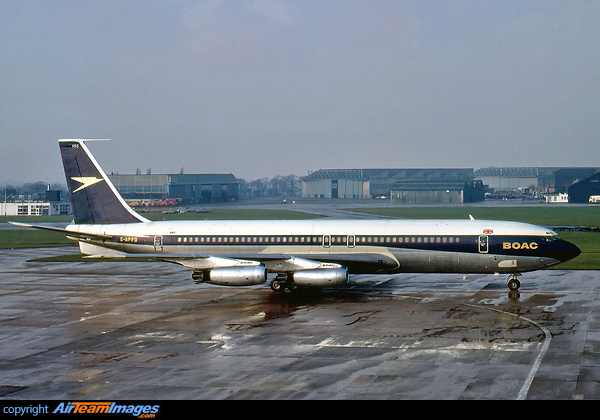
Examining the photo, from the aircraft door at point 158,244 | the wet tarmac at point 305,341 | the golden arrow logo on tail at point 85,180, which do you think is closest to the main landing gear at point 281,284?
the wet tarmac at point 305,341

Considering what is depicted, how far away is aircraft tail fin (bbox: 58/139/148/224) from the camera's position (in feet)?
147

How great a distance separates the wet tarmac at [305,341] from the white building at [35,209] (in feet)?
400

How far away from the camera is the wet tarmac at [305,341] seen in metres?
20.9

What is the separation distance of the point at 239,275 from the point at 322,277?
16.5 feet

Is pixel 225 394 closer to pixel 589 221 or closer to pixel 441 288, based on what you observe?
pixel 441 288

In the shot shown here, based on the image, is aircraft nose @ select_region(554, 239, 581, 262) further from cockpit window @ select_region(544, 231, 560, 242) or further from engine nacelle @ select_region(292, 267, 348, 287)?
engine nacelle @ select_region(292, 267, 348, 287)

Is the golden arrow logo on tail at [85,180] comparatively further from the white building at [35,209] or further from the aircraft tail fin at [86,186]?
the white building at [35,209]

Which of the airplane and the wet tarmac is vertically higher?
the airplane

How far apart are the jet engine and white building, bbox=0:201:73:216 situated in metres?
134

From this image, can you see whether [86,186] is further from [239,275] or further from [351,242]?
[351,242]

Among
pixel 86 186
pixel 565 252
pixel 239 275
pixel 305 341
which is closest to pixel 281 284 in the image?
pixel 239 275

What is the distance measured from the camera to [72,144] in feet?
147

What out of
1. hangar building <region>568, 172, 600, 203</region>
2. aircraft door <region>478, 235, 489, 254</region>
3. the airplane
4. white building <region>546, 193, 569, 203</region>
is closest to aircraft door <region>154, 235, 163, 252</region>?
the airplane
